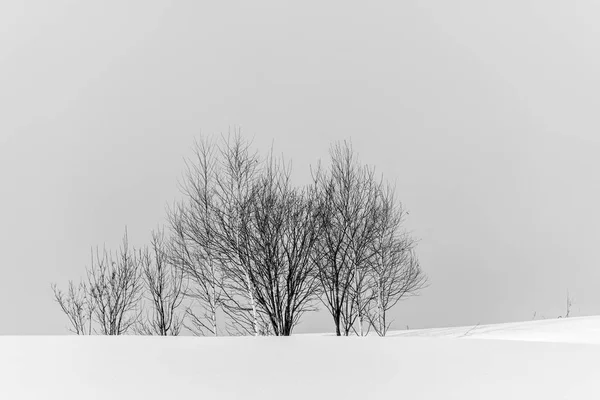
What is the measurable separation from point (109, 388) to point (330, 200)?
694 cm

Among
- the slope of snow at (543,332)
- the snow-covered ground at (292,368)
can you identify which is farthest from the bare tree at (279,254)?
the slope of snow at (543,332)

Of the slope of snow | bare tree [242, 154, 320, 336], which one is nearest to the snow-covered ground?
bare tree [242, 154, 320, 336]

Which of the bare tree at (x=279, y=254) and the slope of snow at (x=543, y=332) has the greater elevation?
the bare tree at (x=279, y=254)

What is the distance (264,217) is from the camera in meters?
9.41

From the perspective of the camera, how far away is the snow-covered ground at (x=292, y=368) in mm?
5891

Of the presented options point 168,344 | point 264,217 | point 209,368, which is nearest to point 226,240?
point 264,217

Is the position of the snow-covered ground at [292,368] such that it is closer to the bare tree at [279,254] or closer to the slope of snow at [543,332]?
the bare tree at [279,254]

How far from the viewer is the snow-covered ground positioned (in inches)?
232

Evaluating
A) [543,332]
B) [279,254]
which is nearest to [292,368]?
[279,254]

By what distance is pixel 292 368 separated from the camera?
643cm

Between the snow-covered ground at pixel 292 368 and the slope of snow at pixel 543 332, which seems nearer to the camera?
the snow-covered ground at pixel 292 368

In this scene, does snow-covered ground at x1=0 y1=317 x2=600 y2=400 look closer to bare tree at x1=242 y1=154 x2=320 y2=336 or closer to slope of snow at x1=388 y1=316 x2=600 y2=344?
bare tree at x1=242 y1=154 x2=320 y2=336

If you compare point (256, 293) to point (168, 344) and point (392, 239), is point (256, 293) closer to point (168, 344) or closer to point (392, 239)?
point (168, 344)

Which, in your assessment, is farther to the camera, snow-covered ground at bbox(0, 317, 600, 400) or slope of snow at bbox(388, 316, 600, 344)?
slope of snow at bbox(388, 316, 600, 344)
